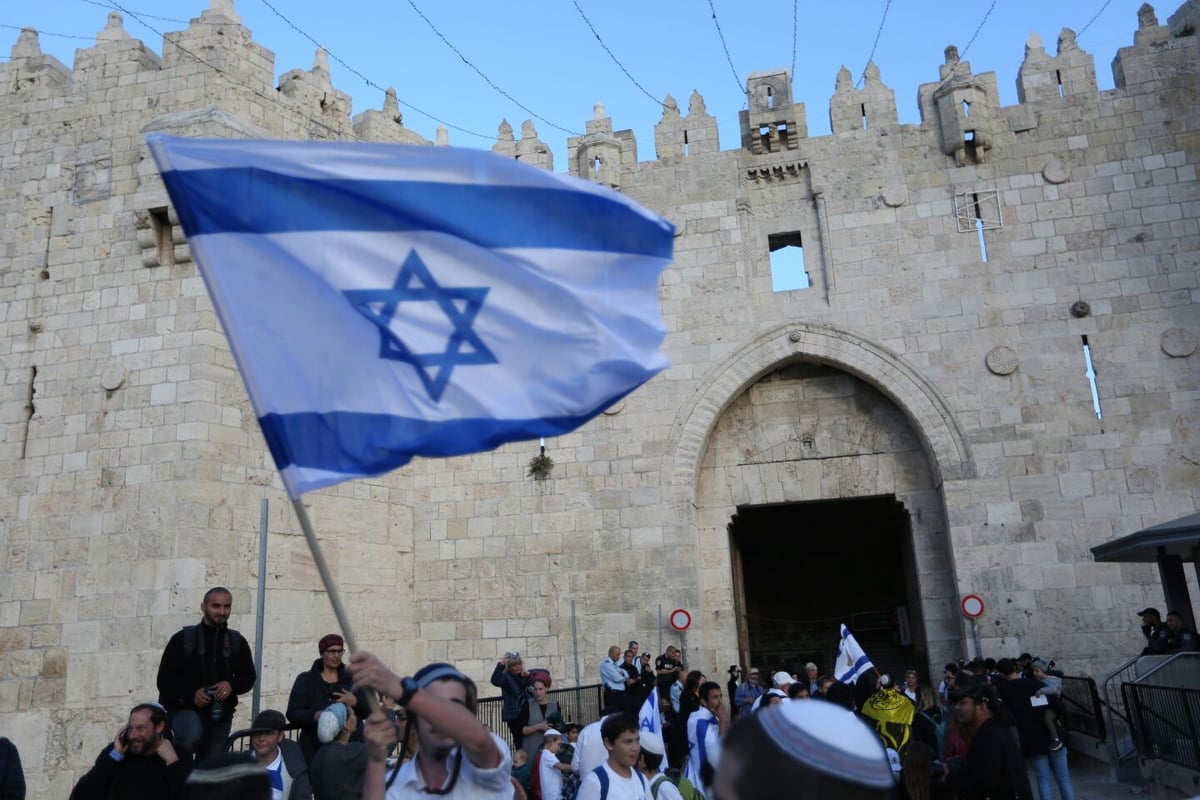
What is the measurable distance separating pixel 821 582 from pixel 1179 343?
9950 millimetres

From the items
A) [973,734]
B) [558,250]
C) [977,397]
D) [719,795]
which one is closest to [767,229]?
[977,397]

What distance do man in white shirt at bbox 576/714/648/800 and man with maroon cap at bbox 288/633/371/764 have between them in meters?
1.67

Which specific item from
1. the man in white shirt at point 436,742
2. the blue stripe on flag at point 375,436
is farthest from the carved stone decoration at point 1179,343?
the man in white shirt at point 436,742

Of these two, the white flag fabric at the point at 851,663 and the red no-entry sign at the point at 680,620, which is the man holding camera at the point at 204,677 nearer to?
the white flag fabric at the point at 851,663

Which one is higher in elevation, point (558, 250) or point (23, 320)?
point (23, 320)

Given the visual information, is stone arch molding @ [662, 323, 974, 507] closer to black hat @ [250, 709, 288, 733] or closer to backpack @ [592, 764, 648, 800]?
black hat @ [250, 709, 288, 733]

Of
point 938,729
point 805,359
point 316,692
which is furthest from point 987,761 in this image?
point 805,359

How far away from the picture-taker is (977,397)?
12.9 meters

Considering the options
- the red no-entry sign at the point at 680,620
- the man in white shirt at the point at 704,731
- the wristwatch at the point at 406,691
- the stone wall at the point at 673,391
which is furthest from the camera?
the red no-entry sign at the point at 680,620

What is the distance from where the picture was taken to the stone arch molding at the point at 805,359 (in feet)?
42.7

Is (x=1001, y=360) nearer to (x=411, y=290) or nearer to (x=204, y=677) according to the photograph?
(x=204, y=677)

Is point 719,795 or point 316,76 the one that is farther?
point 316,76

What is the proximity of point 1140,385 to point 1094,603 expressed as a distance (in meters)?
2.91

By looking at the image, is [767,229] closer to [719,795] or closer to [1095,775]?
[1095,775]
